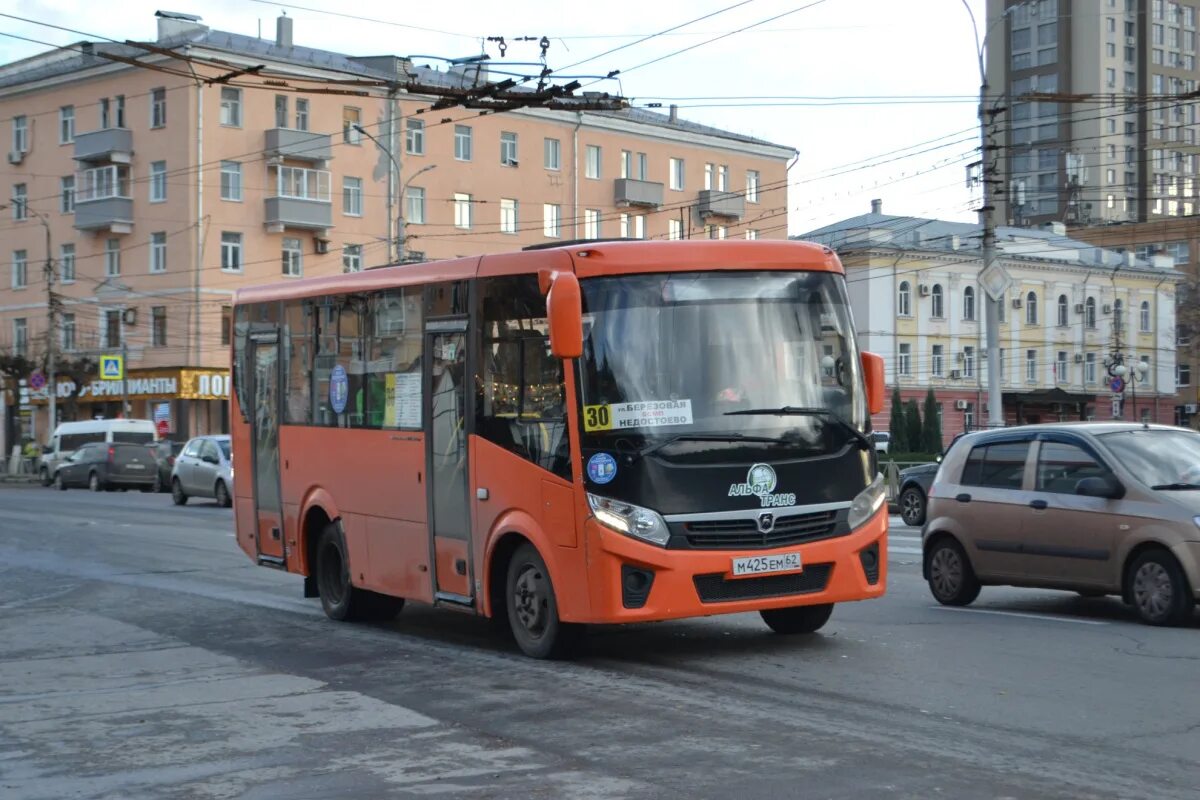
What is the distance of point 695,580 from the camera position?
10.1 meters

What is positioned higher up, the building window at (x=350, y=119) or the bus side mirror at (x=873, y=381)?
the building window at (x=350, y=119)

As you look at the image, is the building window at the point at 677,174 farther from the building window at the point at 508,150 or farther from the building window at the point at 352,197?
the building window at the point at 352,197

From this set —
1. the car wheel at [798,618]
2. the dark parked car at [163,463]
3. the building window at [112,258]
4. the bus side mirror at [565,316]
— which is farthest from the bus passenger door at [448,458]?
the building window at [112,258]

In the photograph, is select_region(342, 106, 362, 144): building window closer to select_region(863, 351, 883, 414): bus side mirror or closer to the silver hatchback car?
the silver hatchback car

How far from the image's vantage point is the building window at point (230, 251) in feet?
204

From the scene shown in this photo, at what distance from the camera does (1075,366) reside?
8912cm

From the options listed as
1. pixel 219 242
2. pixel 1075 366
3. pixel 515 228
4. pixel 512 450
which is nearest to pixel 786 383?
pixel 512 450

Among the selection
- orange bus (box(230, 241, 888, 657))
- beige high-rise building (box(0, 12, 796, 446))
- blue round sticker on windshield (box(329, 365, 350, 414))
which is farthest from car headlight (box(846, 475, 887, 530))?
beige high-rise building (box(0, 12, 796, 446))

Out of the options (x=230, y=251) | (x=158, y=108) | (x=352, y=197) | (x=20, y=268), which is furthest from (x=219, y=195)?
(x=20, y=268)

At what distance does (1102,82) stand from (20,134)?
81413 mm

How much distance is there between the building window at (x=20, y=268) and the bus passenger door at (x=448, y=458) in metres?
61.8

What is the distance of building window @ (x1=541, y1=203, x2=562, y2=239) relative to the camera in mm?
69438

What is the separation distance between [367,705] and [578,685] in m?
1.26

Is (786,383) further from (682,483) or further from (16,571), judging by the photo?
(16,571)
